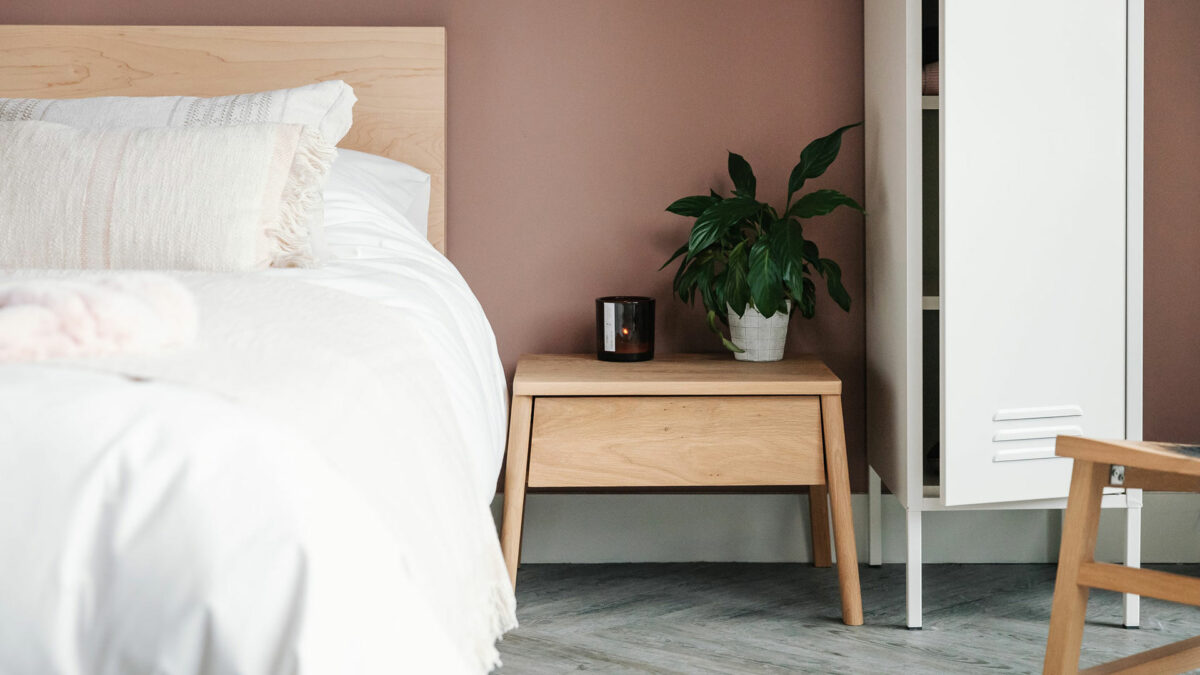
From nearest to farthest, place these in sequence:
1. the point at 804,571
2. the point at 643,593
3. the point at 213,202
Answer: the point at 213,202, the point at 643,593, the point at 804,571

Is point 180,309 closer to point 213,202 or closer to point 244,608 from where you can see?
point 244,608

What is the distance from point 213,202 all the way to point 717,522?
4.18 ft

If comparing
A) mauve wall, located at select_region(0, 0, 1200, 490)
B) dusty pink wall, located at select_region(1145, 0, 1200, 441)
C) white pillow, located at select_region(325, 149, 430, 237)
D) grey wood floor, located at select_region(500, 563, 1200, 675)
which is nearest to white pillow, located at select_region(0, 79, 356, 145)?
white pillow, located at select_region(325, 149, 430, 237)

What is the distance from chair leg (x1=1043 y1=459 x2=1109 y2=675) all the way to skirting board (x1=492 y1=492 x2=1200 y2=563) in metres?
0.88

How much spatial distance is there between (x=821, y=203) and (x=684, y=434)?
53 centimetres

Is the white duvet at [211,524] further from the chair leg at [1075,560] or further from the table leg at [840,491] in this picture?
the table leg at [840,491]

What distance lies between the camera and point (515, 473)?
1.73m

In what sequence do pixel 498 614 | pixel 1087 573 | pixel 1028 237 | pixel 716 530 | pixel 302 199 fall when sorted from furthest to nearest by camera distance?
pixel 716 530 < pixel 1028 237 < pixel 302 199 < pixel 1087 573 < pixel 498 614

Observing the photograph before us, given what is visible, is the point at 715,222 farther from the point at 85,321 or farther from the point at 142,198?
the point at 85,321

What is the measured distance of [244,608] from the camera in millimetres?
546

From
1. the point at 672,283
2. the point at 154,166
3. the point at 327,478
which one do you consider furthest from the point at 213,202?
the point at 672,283

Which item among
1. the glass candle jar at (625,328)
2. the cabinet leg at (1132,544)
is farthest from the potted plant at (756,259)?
the cabinet leg at (1132,544)

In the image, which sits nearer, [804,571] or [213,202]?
[213,202]

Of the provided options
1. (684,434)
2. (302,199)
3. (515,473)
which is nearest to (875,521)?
(684,434)
